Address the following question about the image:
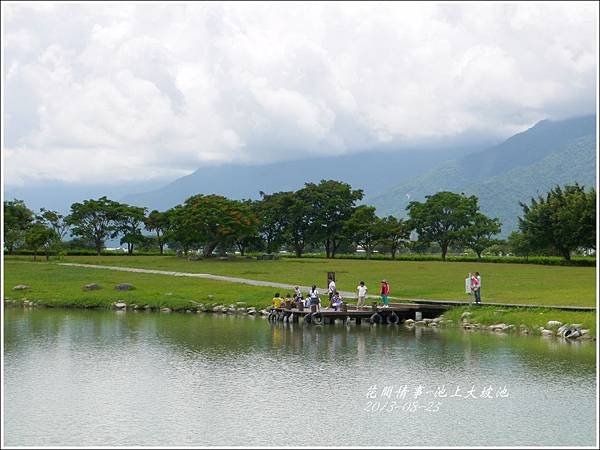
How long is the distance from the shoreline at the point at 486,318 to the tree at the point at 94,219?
247ft

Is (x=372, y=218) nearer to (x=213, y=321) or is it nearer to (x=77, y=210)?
(x=77, y=210)

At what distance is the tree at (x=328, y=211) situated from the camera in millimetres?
134250

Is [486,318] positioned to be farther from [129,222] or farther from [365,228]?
[129,222]

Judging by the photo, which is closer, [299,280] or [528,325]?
[528,325]

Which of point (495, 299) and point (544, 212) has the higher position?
point (544, 212)

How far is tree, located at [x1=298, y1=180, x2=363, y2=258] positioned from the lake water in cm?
8816

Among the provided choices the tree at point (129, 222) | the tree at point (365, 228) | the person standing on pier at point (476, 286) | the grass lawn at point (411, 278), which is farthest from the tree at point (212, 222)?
the person standing on pier at point (476, 286)

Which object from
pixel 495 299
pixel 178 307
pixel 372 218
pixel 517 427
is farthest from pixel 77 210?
pixel 517 427

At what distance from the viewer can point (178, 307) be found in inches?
2313

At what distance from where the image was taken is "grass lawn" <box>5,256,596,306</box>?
189 ft

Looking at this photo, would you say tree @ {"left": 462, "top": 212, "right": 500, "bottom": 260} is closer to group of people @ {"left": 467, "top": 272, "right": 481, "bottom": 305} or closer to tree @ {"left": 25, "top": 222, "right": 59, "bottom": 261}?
tree @ {"left": 25, "top": 222, "right": 59, "bottom": 261}

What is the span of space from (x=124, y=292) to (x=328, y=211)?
240ft

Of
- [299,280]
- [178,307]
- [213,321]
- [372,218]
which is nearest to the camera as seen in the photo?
[213,321]

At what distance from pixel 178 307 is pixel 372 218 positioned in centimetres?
7676
